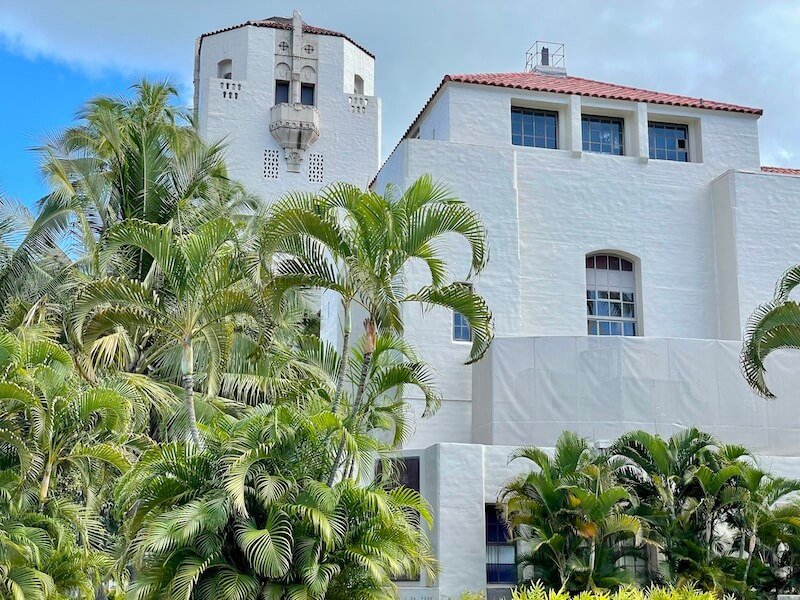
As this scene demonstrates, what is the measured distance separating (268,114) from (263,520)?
27.4 metres

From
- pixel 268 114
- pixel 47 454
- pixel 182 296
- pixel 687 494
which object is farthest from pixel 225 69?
pixel 182 296

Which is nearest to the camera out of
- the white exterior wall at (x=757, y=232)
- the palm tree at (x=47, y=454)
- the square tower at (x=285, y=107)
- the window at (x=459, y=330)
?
the palm tree at (x=47, y=454)

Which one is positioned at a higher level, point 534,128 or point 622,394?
point 534,128

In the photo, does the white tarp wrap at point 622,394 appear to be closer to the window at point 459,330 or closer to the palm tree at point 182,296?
the window at point 459,330

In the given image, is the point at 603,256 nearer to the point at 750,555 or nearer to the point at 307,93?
the point at 750,555

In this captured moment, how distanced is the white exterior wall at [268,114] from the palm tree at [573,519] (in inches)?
840

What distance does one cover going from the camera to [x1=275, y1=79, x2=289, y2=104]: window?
39.5 metres

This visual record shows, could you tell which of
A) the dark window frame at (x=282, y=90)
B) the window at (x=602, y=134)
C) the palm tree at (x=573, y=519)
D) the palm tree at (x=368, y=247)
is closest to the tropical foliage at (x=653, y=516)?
the palm tree at (x=573, y=519)

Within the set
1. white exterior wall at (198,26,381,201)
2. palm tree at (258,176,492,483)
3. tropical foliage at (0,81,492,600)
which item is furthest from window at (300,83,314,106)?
palm tree at (258,176,492,483)

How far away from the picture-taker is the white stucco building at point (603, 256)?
77.7ft

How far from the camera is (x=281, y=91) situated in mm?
39594

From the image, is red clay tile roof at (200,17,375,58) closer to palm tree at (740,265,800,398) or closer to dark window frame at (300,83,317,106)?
dark window frame at (300,83,317,106)

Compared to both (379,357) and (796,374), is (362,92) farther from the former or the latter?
(379,357)

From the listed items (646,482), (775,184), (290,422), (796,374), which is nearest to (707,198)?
(775,184)
